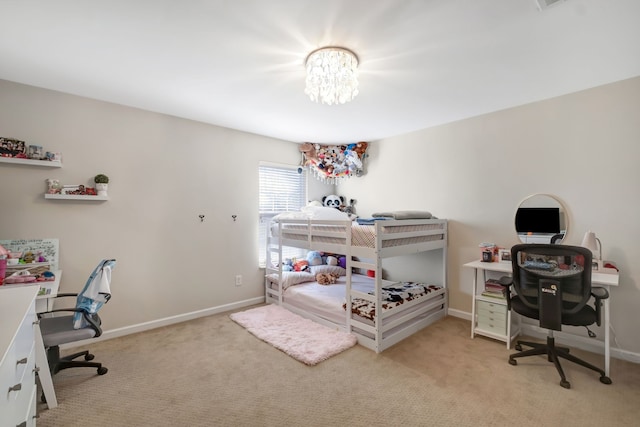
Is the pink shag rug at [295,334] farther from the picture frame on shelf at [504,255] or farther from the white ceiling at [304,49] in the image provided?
the white ceiling at [304,49]

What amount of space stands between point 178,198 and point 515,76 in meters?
3.50

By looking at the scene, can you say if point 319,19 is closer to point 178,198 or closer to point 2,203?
point 178,198

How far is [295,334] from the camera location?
9.26 ft

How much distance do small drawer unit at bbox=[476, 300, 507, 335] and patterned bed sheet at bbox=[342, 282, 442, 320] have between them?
544 mm

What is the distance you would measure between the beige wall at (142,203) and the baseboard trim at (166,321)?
5 centimetres

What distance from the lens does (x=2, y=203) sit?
234cm

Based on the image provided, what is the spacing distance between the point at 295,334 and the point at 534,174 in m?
2.91

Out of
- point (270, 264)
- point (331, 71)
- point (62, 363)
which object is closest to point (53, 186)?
point (62, 363)

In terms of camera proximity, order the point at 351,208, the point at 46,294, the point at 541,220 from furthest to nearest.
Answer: the point at 351,208 < the point at 541,220 < the point at 46,294

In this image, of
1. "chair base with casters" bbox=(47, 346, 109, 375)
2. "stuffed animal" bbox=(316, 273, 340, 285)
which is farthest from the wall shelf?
"stuffed animal" bbox=(316, 273, 340, 285)

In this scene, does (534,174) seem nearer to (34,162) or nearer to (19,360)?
(19,360)

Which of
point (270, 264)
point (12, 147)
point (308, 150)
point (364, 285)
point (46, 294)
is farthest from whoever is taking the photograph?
point (308, 150)

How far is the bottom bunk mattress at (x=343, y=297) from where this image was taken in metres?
2.71

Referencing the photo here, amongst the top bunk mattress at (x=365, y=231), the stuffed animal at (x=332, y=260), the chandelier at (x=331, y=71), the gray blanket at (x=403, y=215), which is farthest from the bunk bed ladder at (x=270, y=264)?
the chandelier at (x=331, y=71)
